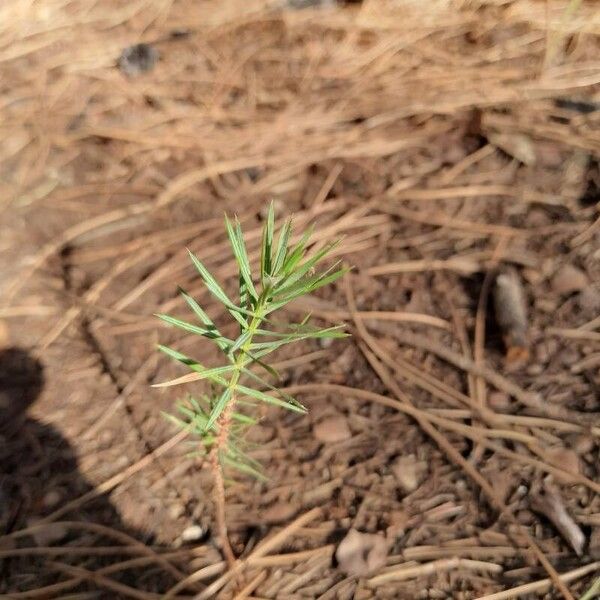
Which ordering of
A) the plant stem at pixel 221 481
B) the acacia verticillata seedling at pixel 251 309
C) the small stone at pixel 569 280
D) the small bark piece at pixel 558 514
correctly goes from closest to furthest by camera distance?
the acacia verticillata seedling at pixel 251 309 → the plant stem at pixel 221 481 → the small bark piece at pixel 558 514 → the small stone at pixel 569 280

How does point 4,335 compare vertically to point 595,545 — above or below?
above

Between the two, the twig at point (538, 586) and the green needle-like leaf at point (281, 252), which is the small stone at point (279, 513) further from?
the green needle-like leaf at point (281, 252)

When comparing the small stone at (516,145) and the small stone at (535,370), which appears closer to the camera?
the small stone at (535,370)

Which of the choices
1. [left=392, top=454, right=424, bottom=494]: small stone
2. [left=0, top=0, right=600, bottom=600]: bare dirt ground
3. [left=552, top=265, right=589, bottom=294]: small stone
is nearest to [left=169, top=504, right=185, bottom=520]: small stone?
[left=0, top=0, right=600, bottom=600]: bare dirt ground

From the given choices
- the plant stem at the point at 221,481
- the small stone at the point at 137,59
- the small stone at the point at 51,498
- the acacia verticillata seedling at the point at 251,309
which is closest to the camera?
the acacia verticillata seedling at the point at 251,309

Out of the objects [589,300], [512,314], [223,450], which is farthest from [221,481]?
[589,300]

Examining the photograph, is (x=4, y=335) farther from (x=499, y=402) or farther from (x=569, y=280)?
(x=569, y=280)

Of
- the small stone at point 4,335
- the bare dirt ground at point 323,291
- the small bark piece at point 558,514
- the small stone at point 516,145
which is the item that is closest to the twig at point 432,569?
the bare dirt ground at point 323,291
